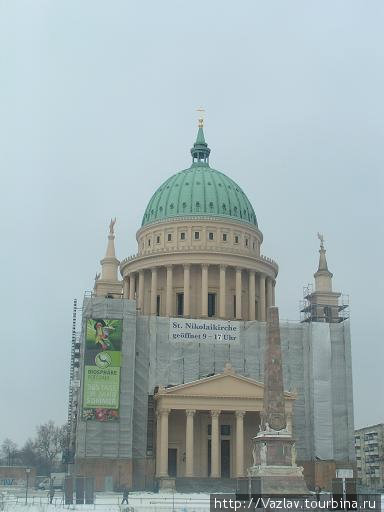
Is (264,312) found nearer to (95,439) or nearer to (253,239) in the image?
(253,239)

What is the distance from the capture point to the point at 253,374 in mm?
74250

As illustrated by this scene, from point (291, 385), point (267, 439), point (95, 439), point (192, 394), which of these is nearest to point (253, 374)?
point (291, 385)

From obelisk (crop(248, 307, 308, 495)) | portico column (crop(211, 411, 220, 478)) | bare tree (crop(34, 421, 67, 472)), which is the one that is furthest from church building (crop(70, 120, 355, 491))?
bare tree (crop(34, 421, 67, 472))

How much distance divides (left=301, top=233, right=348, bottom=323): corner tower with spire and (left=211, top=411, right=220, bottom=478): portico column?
1895cm

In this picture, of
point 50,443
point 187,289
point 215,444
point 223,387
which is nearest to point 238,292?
point 187,289

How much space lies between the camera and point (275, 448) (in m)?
38.1

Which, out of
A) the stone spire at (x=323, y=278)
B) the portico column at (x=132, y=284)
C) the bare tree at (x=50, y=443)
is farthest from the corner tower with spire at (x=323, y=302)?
the bare tree at (x=50, y=443)

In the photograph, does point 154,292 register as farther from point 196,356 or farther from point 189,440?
point 189,440

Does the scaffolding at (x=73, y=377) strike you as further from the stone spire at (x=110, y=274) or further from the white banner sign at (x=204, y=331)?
the white banner sign at (x=204, y=331)

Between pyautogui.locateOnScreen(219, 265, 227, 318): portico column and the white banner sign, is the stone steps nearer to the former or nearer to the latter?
the white banner sign

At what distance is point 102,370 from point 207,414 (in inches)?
431

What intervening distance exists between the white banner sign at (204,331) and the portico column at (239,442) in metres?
9.41

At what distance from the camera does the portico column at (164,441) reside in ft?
216

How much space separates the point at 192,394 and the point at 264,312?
19546 millimetres
